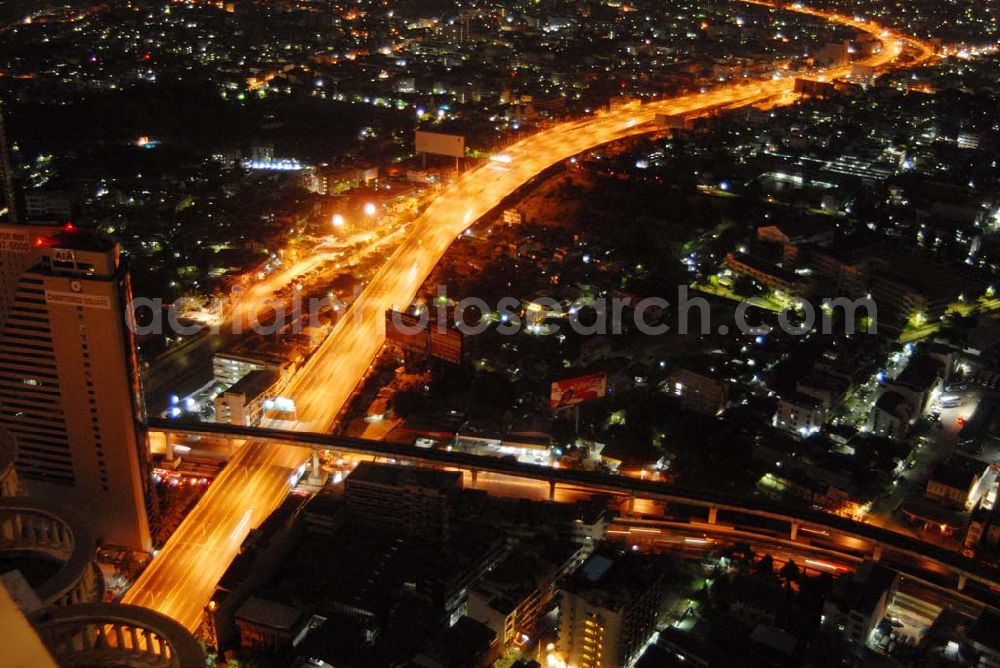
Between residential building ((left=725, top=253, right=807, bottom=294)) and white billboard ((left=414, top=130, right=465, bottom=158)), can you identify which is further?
white billboard ((left=414, top=130, right=465, bottom=158))

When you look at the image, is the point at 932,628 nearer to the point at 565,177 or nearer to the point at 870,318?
the point at 870,318

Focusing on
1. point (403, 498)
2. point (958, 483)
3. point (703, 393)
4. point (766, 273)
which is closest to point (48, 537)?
point (403, 498)

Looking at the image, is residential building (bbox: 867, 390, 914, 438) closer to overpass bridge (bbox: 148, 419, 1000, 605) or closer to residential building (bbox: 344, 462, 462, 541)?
overpass bridge (bbox: 148, 419, 1000, 605)

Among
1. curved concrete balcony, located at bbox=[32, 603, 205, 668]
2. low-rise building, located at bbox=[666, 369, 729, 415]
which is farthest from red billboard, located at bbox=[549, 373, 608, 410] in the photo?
curved concrete balcony, located at bbox=[32, 603, 205, 668]

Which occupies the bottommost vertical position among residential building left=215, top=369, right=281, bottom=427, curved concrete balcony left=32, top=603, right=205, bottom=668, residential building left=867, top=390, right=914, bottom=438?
residential building left=867, top=390, right=914, bottom=438

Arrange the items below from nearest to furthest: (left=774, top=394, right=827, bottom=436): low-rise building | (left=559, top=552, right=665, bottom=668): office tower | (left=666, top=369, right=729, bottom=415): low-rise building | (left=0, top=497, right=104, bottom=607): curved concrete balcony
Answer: (left=0, top=497, right=104, bottom=607): curved concrete balcony → (left=559, top=552, right=665, bottom=668): office tower → (left=774, top=394, right=827, bottom=436): low-rise building → (left=666, top=369, right=729, bottom=415): low-rise building

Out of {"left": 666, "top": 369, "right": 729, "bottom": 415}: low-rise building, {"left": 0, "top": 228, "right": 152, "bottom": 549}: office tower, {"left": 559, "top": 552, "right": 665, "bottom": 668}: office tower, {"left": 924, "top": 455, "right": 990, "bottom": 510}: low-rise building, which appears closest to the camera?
{"left": 559, "top": 552, "right": 665, "bottom": 668}: office tower
